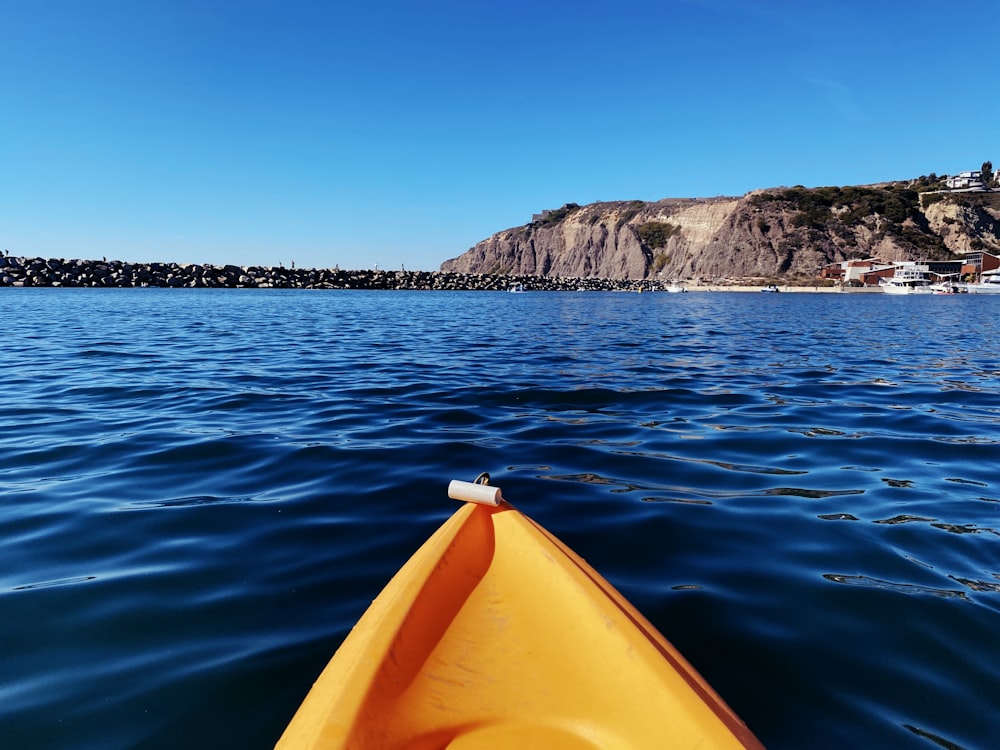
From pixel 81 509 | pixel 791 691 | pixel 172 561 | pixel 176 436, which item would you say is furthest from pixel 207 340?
pixel 791 691

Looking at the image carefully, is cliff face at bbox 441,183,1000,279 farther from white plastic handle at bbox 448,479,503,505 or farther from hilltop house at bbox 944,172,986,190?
white plastic handle at bbox 448,479,503,505

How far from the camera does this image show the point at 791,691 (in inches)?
88.8

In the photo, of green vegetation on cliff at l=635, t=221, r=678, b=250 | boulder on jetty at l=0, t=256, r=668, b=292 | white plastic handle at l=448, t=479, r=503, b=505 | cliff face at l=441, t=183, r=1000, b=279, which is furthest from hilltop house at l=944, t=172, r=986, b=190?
white plastic handle at l=448, t=479, r=503, b=505

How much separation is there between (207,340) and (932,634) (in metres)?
15.9

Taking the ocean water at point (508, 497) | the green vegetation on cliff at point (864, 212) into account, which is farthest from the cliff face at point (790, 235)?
the ocean water at point (508, 497)

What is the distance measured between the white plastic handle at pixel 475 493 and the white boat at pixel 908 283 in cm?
8739

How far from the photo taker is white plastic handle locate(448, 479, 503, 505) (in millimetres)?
2744

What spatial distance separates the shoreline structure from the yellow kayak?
57726 mm

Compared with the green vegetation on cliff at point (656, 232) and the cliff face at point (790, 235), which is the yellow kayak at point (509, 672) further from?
the green vegetation on cliff at point (656, 232)

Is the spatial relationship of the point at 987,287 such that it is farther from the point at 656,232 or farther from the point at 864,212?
the point at 656,232

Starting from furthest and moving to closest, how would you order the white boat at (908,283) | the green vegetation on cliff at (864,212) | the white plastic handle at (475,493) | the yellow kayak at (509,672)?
1. the green vegetation on cliff at (864,212)
2. the white boat at (908,283)
3. the white plastic handle at (475,493)
4. the yellow kayak at (509,672)

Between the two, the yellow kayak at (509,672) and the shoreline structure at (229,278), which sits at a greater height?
the shoreline structure at (229,278)

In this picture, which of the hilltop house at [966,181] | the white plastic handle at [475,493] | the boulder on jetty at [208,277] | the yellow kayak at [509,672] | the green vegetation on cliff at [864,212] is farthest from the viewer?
the hilltop house at [966,181]

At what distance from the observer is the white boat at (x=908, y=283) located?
7194cm
